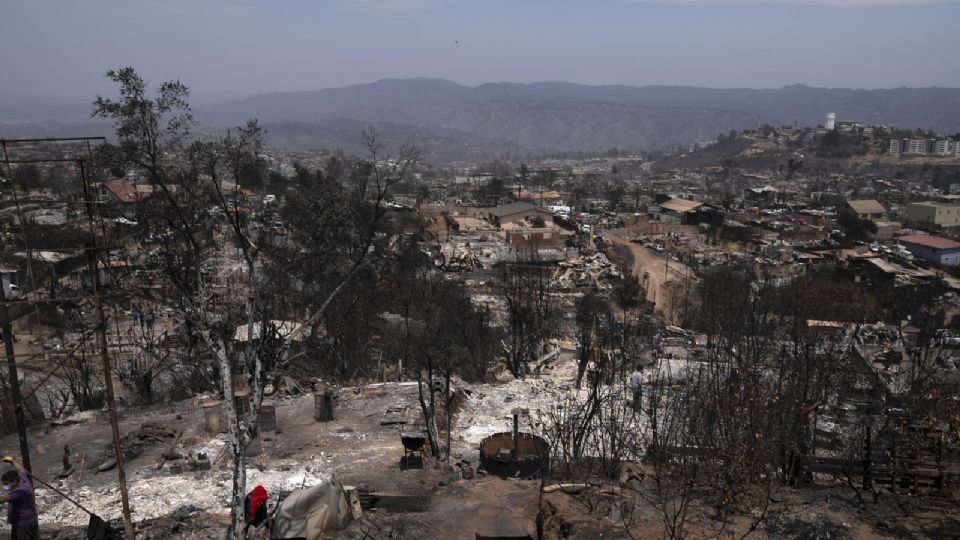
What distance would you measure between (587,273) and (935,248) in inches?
672

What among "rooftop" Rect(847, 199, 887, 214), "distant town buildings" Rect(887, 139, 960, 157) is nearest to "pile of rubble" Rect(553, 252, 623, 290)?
"rooftop" Rect(847, 199, 887, 214)

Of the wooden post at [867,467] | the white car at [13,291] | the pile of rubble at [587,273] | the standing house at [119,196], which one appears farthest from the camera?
the pile of rubble at [587,273]

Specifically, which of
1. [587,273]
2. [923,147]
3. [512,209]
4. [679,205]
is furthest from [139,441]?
[923,147]

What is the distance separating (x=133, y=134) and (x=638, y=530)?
6792 millimetres

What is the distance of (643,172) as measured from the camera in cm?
9819

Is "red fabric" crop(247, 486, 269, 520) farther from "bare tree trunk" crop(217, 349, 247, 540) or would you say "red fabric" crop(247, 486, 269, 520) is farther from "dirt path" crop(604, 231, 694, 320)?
"dirt path" crop(604, 231, 694, 320)

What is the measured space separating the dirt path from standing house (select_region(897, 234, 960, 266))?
1165 cm

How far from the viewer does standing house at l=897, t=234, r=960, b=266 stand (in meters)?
31.3

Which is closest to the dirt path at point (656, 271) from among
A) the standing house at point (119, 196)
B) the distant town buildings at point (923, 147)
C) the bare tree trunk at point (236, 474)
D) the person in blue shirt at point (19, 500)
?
the standing house at point (119, 196)

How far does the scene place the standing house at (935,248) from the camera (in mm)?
31266

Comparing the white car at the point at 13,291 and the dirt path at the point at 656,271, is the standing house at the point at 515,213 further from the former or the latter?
the white car at the point at 13,291

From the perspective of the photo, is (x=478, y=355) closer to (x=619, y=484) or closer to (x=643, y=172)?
(x=619, y=484)

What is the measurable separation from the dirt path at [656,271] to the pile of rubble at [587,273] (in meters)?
1.18

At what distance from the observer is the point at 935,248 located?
103ft
